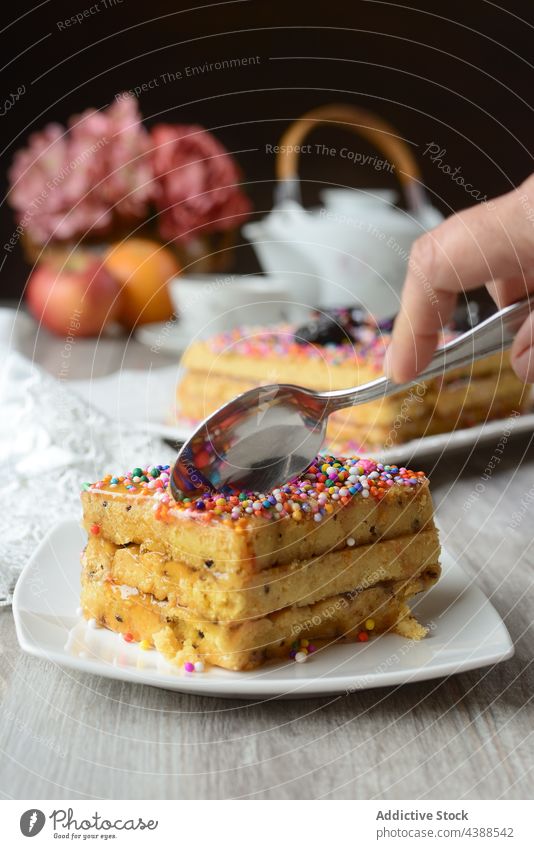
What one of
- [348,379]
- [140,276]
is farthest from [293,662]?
[140,276]

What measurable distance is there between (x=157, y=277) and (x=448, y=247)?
198cm

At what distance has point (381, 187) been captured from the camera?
400cm

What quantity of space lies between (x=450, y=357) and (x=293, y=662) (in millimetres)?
450

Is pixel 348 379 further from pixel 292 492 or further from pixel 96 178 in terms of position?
pixel 96 178

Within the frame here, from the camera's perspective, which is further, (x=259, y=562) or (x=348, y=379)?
(x=348, y=379)

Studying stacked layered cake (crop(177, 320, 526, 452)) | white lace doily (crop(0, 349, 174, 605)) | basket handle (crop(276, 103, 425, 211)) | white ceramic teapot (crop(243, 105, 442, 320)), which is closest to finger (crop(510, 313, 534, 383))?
stacked layered cake (crop(177, 320, 526, 452))

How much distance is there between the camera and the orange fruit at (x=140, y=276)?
9.59ft

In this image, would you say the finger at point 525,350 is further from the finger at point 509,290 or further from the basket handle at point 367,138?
the basket handle at point 367,138

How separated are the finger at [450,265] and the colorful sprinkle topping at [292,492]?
0.44 ft

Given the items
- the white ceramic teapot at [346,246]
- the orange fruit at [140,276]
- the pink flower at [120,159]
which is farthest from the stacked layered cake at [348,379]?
the pink flower at [120,159]

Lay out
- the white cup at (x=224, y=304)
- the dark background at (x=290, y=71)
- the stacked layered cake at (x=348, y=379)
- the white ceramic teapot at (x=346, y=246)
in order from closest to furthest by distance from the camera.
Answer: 1. the stacked layered cake at (x=348, y=379)
2. the white ceramic teapot at (x=346, y=246)
3. the white cup at (x=224, y=304)
4. the dark background at (x=290, y=71)

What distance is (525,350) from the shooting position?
50.3 inches
